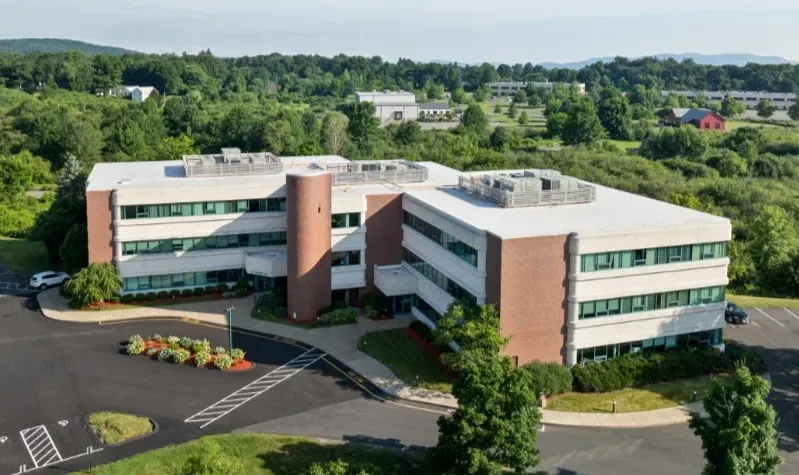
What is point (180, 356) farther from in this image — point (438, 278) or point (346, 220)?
point (438, 278)

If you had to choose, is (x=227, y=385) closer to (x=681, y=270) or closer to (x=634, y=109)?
(x=681, y=270)

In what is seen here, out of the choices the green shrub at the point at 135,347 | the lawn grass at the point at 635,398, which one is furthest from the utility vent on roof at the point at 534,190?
the green shrub at the point at 135,347

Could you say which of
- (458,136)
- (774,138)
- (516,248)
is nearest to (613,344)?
(516,248)

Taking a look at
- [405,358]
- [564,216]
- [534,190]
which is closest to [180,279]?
[405,358]

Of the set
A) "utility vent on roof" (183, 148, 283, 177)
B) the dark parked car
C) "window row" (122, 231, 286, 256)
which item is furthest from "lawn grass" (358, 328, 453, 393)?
the dark parked car

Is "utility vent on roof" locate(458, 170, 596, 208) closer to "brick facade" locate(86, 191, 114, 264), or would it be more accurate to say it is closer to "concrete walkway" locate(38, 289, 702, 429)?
"concrete walkway" locate(38, 289, 702, 429)

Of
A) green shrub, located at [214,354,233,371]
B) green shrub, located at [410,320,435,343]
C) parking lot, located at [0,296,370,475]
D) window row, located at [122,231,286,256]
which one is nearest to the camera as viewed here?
parking lot, located at [0,296,370,475]
